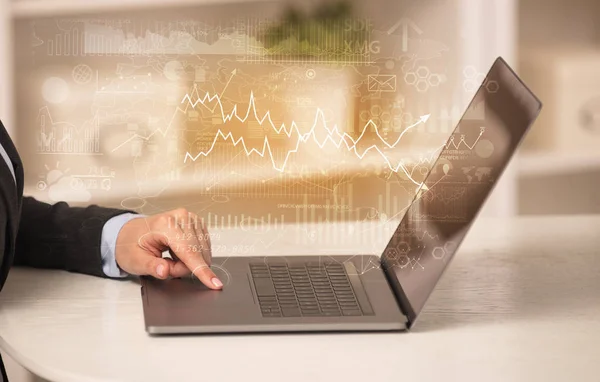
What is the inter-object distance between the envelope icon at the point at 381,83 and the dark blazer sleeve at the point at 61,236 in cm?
38

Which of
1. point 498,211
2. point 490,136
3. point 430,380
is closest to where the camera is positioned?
point 430,380

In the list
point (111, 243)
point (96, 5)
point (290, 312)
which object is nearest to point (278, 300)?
point (290, 312)

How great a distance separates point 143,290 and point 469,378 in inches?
16.9

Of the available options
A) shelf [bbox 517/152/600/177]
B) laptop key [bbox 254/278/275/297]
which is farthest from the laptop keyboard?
shelf [bbox 517/152/600/177]

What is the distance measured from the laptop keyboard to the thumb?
11 centimetres

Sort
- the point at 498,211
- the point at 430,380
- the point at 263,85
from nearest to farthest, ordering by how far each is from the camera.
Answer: the point at 430,380 → the point at 263,85 → the point at 498,211

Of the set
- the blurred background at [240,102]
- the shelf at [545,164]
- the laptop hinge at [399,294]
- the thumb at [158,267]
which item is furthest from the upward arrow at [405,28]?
the shelf at [545,164]

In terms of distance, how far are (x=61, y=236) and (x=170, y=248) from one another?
7.2 inches

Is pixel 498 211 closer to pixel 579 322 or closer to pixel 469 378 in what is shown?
pixel 579 322

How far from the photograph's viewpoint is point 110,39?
1091 mm

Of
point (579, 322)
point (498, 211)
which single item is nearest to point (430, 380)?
point (579, 322)

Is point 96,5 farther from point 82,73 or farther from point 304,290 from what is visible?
point 304,290

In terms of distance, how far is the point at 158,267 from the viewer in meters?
1.11

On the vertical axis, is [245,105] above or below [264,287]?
above
